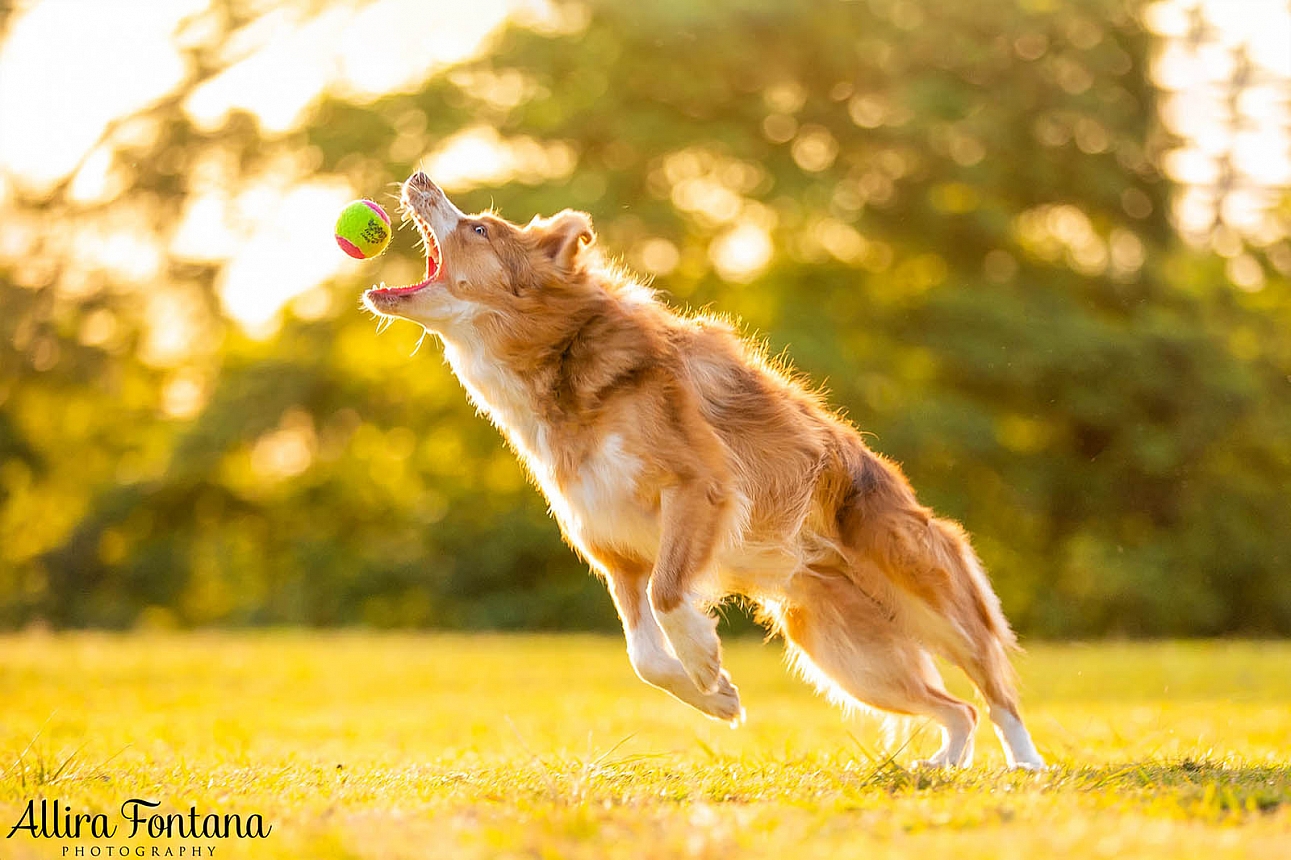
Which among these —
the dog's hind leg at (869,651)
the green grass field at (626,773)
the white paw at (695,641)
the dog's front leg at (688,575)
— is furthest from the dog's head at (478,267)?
the green grass field at (626,773)

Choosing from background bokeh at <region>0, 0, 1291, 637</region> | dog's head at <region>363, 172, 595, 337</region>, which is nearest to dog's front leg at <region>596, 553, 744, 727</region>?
dog's head at <region>363, 172, 595, 337</region>

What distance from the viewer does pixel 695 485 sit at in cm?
554

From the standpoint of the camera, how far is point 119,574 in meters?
25.3

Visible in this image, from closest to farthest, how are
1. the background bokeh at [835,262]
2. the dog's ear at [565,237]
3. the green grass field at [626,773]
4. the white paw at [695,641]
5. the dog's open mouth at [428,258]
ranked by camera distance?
the green grass field at [626,773]
the white paw at [695,641]
the dog's open mouth at [428,258]
the dog's ear at [565,237]
the background bokeh at [835,262]

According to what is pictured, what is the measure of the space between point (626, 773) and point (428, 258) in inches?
91.0

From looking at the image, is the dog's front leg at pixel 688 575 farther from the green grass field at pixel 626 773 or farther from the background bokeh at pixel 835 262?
the background bokeh at pixel 835 262

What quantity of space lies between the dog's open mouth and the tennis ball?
0.29m

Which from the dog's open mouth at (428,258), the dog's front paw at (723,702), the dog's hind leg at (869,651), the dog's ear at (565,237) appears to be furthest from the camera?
the dog's hind leg at (869,651)

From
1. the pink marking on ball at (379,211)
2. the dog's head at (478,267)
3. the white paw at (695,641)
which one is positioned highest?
the pink marking on ball at (379,211)

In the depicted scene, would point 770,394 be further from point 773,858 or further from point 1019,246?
point 1019,246

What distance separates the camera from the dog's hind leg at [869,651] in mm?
6098

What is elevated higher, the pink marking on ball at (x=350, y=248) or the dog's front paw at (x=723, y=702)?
the pink marking on ball at (x=350, y=248)

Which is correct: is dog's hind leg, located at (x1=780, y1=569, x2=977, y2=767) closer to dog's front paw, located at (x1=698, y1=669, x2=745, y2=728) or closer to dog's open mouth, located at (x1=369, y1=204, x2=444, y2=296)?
dog's front paw, located at (x1=698, y1=669, x2=745, y2=728)

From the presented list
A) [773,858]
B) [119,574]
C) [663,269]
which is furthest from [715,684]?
[119,574]
